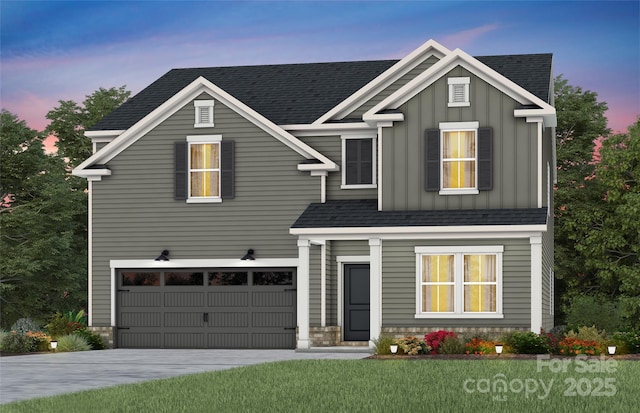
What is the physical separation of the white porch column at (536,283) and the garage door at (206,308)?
283 inches

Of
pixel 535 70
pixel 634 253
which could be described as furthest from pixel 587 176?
pixel 535 70

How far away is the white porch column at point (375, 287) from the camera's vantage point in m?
30.0

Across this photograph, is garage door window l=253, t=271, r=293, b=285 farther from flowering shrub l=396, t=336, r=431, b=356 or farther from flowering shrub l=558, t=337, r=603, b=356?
flowering shrub l=558, t=337, r=603, b=356

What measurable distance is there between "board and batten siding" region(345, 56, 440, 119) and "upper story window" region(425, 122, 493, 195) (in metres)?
3.05

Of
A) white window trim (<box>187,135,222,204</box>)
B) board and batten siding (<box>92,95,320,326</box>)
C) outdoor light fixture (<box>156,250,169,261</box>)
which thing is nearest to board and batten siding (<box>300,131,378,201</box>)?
board and batten siding (<box>92,95,320,326</box>)

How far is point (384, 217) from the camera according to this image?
30719 mm

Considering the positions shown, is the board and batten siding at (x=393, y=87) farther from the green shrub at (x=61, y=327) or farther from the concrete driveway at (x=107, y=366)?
the green shrub at (x=61, y=327)

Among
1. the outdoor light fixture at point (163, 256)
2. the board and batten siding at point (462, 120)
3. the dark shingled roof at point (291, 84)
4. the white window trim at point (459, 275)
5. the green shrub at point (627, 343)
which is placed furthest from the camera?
the dark shingled roof at point (291, 84)

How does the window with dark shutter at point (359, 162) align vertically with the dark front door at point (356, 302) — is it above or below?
above

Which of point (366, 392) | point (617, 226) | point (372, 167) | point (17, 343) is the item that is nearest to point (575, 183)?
point (617, 226)

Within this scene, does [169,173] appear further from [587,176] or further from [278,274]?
[587,176]

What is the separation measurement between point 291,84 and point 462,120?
7920 millimetres

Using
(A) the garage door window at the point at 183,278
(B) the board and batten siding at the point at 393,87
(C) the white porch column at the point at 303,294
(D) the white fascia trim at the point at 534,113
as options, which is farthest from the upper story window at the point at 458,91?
(A) the garage door window at the point at 183,278

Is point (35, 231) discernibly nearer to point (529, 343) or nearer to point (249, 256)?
point (249, 256)
